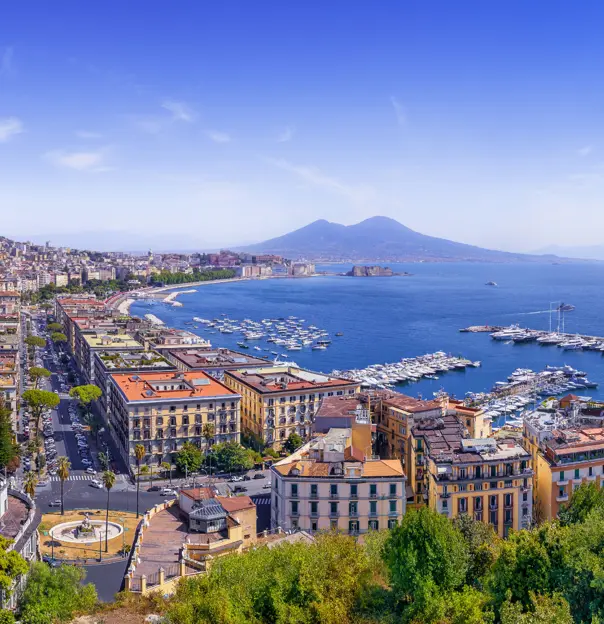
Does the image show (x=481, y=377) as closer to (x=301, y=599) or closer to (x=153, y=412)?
(x=153, y=412)

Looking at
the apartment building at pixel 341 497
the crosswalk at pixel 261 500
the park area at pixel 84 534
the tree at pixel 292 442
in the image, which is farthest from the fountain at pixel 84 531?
the tree at pixel 292 442

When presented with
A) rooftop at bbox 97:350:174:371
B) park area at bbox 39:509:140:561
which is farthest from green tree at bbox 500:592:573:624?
rooftop at bbox 97:350:174:371

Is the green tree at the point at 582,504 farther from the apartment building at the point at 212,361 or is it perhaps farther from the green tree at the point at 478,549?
the apartment building at the point at 212,361

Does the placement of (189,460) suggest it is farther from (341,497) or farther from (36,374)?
(36,374)

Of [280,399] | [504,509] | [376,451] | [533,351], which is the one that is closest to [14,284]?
[533,351]

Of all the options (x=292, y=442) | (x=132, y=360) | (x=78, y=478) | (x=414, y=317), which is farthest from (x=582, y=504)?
(x=414, y=317)
